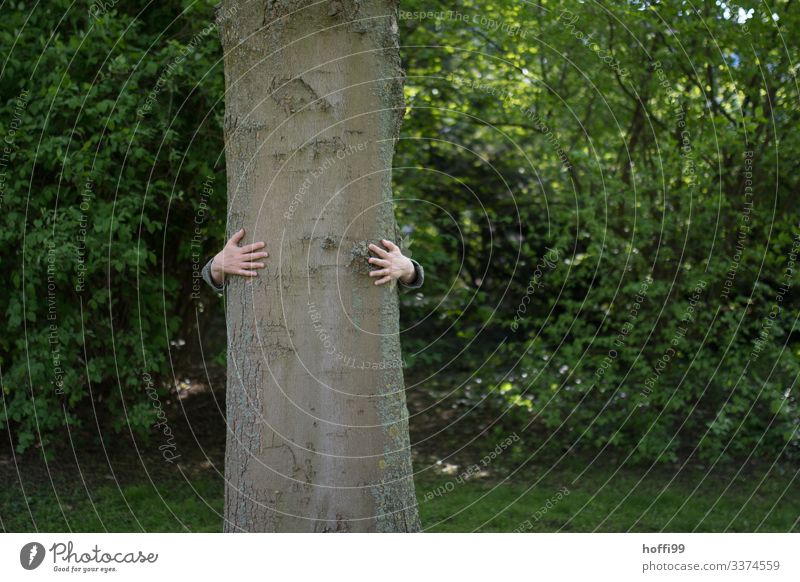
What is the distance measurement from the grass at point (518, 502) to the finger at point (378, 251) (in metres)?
2.76

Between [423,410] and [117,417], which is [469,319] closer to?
[423,410]

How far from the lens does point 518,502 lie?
6.41m

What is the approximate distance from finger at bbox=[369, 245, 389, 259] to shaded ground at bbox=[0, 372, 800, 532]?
2764 mm

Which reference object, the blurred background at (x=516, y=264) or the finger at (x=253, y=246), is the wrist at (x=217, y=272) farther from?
the blurred background at (x=516, y=264)

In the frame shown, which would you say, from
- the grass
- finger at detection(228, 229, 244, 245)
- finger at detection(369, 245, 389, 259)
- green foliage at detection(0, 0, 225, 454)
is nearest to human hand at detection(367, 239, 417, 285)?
finger at detection(369, 245, 389, 259)

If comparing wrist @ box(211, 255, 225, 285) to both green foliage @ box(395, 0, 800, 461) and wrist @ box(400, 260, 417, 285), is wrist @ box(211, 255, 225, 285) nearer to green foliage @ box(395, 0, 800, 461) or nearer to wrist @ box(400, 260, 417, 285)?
wrist @ box(400, 260, 417, 285)

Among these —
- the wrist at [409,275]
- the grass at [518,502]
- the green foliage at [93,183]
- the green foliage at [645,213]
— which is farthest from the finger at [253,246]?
the green foliage at [645,213]

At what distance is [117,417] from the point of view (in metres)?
6.77

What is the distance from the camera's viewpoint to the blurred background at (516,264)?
5953 mm

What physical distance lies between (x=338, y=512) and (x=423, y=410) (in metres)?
4.86

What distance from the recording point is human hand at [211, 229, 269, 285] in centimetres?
362

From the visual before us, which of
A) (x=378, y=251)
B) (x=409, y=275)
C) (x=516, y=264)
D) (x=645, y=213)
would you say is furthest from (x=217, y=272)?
(x=645, y=213)
